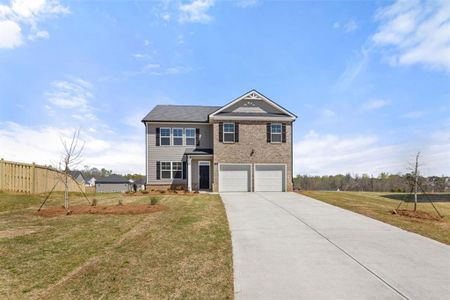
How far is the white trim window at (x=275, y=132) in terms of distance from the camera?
77.0ft

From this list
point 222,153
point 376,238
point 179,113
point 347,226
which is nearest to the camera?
point 376,238

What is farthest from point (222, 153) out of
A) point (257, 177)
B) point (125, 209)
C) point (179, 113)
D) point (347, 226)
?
point (347, 226)

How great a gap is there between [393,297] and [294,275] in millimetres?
1612

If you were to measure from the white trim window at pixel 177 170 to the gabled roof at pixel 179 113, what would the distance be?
358 cm

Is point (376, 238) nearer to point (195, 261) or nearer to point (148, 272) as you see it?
point (195, 261)

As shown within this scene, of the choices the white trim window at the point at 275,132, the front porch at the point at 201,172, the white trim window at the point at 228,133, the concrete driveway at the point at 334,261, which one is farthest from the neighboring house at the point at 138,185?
the concrete driveway at the point at 334,261

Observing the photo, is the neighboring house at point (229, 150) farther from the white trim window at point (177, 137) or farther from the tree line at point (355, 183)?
the tree line at point (355, 183)

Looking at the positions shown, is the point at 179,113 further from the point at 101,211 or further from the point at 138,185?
the point at 138,185

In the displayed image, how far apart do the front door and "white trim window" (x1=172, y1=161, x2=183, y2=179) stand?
1565mm

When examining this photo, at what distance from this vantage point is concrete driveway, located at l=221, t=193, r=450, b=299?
4.97 metres

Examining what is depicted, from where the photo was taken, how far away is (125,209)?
41.6 ft

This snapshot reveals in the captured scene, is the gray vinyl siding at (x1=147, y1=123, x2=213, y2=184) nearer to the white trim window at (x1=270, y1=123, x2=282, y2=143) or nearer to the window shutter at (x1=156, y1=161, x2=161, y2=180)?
the window shutter at (x1=156, y1=161, x2=161, y2=180)

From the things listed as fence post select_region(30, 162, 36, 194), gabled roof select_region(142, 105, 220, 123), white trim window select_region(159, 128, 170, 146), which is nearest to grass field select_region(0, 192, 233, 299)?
fence post select_region(30, 162, 36, 194)

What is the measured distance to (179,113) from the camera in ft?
85.9
